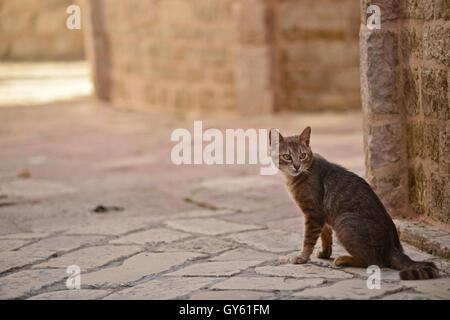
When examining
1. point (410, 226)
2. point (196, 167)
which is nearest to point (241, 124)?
point (196, 167)

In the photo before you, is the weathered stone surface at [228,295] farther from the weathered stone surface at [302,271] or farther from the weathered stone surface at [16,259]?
the weathered stone surface at [16,259]

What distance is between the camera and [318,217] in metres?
3.88

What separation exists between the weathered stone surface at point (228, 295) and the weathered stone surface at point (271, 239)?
2.89 feet

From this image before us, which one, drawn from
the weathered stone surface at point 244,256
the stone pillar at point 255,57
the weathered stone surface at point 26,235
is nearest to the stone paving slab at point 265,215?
the weathered stone surface at point 244,256

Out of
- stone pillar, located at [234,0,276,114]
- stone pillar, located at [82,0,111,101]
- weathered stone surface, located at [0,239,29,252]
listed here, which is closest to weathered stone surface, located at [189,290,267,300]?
weathered stone surface, located at [0,239,29,252]

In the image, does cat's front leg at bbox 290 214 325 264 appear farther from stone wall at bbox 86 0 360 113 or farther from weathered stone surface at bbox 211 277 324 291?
stone wall at bbox 86 0 360 113

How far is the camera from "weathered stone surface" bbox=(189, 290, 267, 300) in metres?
3.34

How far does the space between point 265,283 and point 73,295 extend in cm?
97

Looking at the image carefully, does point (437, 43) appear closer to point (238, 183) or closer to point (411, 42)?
point (411, 42)

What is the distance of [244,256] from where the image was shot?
13.6 ft

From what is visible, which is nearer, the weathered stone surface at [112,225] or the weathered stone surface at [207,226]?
the weathered stone surface at [207,226]

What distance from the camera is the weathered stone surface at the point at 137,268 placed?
379 centimetres

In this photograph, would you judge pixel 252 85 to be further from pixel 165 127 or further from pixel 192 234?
pixel 192 234

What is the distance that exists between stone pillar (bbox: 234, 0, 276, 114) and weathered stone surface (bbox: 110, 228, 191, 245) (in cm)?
524
